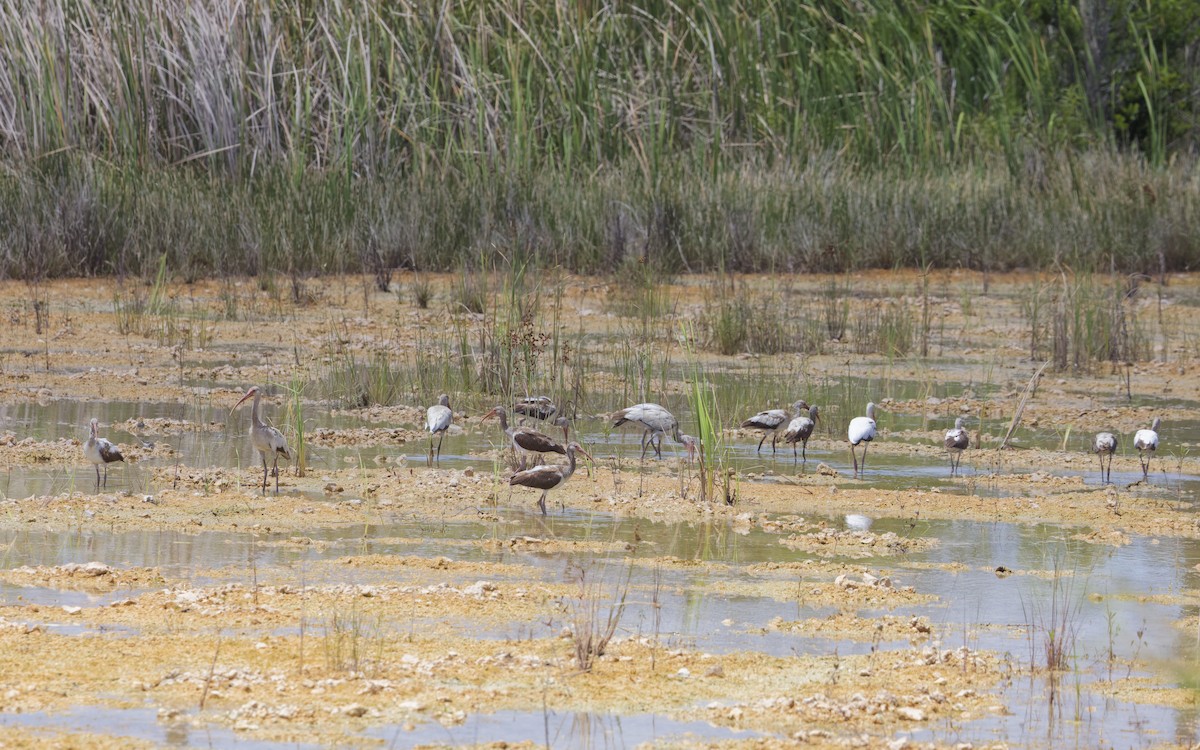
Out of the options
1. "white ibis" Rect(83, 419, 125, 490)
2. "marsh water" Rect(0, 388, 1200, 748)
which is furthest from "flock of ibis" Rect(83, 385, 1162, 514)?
"marsh water" Rect(0, 388, 1200, 748)

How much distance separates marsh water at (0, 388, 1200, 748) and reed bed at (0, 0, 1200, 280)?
8378mm

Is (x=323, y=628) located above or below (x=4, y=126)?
below

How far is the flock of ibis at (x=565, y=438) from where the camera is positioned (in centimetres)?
763

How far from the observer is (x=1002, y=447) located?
9516 mm

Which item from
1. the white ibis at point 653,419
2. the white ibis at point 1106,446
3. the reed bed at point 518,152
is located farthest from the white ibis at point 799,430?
the reed bed at point 518,152


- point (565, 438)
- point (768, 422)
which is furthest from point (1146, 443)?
point (565, 438)

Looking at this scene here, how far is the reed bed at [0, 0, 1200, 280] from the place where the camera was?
1703cm

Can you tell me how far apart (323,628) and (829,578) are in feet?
6.24

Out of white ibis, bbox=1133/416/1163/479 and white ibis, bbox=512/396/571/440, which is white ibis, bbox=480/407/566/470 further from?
white ibis, bbox=1133/416/1163/479

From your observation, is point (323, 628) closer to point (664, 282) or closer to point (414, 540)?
point (414, 540)

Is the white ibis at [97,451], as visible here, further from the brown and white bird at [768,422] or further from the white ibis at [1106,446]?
the white ibis at [1106,446]

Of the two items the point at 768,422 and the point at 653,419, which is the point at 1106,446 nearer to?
the point at 768,422

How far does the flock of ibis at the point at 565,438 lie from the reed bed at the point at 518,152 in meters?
6.60

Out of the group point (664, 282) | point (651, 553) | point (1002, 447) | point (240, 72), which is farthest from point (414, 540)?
point (240, 72)
